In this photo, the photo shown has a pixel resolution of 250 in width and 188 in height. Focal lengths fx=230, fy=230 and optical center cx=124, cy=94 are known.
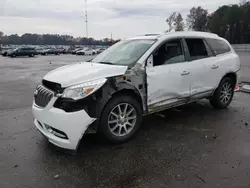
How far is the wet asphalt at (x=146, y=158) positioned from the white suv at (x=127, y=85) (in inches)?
12.7

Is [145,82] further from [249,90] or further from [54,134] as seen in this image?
[249,90]

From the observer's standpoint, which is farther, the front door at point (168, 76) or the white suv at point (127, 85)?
the front door at point (168, 76)

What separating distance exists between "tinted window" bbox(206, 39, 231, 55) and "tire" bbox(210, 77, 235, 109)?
69 centimetres

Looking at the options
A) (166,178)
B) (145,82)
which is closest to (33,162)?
(166,178)

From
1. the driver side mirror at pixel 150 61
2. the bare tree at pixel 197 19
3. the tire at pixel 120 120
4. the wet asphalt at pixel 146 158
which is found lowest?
the wet asphalt at pixel 146 158

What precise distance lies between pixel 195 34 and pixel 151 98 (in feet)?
6.58

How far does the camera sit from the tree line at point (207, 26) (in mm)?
66500

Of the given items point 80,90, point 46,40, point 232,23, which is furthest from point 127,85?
point 46,40

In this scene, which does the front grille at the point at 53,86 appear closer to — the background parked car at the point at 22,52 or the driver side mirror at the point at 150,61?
the driver side mirror at the point at 150,61

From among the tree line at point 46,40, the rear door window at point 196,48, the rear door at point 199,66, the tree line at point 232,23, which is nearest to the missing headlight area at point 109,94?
the rear door at point 199,66

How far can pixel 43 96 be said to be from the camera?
3633 millimetres

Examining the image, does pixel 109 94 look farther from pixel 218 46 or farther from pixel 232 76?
pixel 232 76

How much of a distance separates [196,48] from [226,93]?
1.61m

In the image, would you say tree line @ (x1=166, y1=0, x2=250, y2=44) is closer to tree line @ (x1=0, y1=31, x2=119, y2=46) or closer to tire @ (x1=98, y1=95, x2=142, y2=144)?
tree line @ (x1=0, y1=31, x2=119, y2=46)
